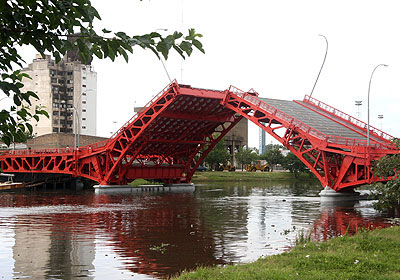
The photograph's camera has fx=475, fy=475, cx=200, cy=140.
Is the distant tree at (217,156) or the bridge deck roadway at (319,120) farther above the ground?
the bridge deck roadway at (319,120)

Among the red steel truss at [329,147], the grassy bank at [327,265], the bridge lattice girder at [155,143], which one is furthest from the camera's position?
the bridge lattice girder at [155,143]

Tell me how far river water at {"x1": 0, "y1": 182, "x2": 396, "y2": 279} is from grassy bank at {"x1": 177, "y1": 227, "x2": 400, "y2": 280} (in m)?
2.53

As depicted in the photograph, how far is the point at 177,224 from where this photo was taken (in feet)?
91.6

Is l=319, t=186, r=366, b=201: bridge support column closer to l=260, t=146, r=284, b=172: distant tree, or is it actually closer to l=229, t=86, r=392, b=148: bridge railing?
l=229, t=86, r=392, b=148: bridge railing

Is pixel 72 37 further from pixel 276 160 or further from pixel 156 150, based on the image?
pixel 276 160

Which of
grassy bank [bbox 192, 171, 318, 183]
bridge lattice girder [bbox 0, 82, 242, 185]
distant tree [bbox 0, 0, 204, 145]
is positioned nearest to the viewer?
distant tree [bbox 0, 0, 204, 145]

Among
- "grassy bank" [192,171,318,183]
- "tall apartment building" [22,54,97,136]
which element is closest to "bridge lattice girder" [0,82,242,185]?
"grassy bank" [192,171,318,183]

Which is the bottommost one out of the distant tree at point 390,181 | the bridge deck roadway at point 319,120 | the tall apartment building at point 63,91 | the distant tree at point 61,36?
the distant tree at point 390,181

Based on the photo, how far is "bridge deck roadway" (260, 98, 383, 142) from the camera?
48844 mm

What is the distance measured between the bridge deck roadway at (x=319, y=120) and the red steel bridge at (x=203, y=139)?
0.10 m

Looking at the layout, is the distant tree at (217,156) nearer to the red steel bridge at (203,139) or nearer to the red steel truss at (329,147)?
the red steel bridge at (203,139)

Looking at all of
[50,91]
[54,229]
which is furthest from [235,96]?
[50,91]

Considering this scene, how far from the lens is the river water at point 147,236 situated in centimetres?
1549

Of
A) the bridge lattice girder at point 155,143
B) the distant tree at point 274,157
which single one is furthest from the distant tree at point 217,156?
the bridge lattice girder at point 155,143
